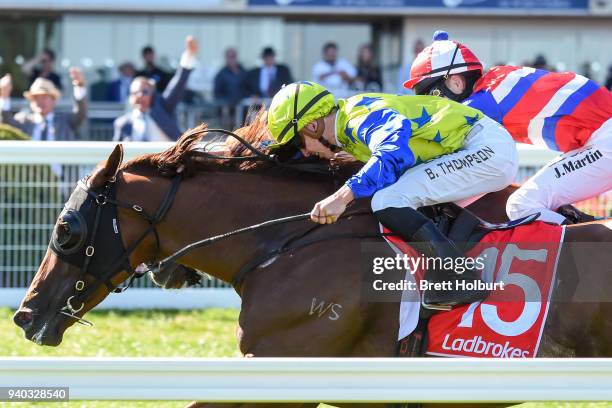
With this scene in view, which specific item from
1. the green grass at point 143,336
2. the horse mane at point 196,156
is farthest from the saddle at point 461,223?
the green grass at point 143,336

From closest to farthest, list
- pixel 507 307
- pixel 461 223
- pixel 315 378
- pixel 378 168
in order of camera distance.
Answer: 1. pixel 315 378
2. pixel 378 168
3. pixel 507 307
4. pixel 461 223

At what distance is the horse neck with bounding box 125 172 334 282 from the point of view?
407cm

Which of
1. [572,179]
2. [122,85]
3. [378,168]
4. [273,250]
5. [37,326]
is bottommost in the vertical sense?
[37,326]

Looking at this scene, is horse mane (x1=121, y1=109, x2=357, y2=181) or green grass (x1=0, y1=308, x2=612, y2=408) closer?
horse mane (x1=121, y1=109, x2=357, y2=181)

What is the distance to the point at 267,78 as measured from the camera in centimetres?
1335

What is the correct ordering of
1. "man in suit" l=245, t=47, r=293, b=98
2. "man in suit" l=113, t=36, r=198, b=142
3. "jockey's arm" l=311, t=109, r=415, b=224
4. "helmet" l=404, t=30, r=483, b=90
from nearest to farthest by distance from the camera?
"jockey's arm" l=311, t=109, r=415, b=224, "helmet" l=404, t=30, r=483, b=90, "man in suit" l=113, t=36, r=198, b=142, "man in suit" l=245, t=47, r=293, b=98

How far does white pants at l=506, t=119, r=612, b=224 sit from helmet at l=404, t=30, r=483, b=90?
1.86ft

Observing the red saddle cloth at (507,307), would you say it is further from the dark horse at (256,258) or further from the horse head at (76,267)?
the horse head at (76,267)

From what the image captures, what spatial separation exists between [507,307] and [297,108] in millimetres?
1105

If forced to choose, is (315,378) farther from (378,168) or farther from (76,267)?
(76,267)

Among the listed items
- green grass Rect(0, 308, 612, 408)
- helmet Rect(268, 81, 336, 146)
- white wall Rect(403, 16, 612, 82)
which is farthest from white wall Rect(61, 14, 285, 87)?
helmet Rect(268, 81, 336, 146)

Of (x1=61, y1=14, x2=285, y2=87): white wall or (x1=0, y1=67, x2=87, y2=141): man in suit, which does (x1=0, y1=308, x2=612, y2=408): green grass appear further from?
(x1=61, y1=14, x2=285, y2=87): white wall

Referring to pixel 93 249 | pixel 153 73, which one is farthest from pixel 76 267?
pixel 153 73

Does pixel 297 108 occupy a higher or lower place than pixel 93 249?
higher
